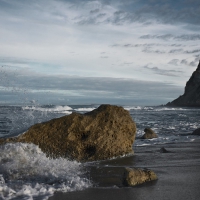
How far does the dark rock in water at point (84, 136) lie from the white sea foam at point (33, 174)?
2.08ft

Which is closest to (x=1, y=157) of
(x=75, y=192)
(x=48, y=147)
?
(x=48, y=147)

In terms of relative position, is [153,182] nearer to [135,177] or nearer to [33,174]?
[135,177]

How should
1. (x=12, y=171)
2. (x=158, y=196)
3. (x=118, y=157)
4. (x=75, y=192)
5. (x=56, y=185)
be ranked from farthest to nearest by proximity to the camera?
(x=118, y=157)
(x=12, y=171)
(x=56, y=185)
(x=75, y=192)
(x=158, y=196)

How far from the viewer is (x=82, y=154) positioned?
8.95 metres

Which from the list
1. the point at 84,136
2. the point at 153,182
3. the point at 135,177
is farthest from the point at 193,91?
the point at 135,177

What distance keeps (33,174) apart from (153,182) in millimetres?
2460

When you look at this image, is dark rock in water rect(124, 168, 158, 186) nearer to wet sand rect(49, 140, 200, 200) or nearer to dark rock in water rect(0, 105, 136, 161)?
wet sand rect(49, 140, 200, 200)

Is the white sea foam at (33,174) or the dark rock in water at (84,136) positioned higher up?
the dark rock in water at (84,136)

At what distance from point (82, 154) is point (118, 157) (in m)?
1.08

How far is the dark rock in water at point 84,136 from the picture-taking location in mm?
8836

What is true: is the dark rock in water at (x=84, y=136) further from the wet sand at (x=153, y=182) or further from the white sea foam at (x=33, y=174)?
the white sea foam at (x=33, y=174)

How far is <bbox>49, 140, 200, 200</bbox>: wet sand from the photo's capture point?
5.19 m

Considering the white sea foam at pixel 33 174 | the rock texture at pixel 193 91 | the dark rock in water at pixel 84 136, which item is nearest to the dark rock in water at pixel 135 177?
the white sea foam at pixel 33 174

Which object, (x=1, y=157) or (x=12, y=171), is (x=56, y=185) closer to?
(x=12, y=171)
